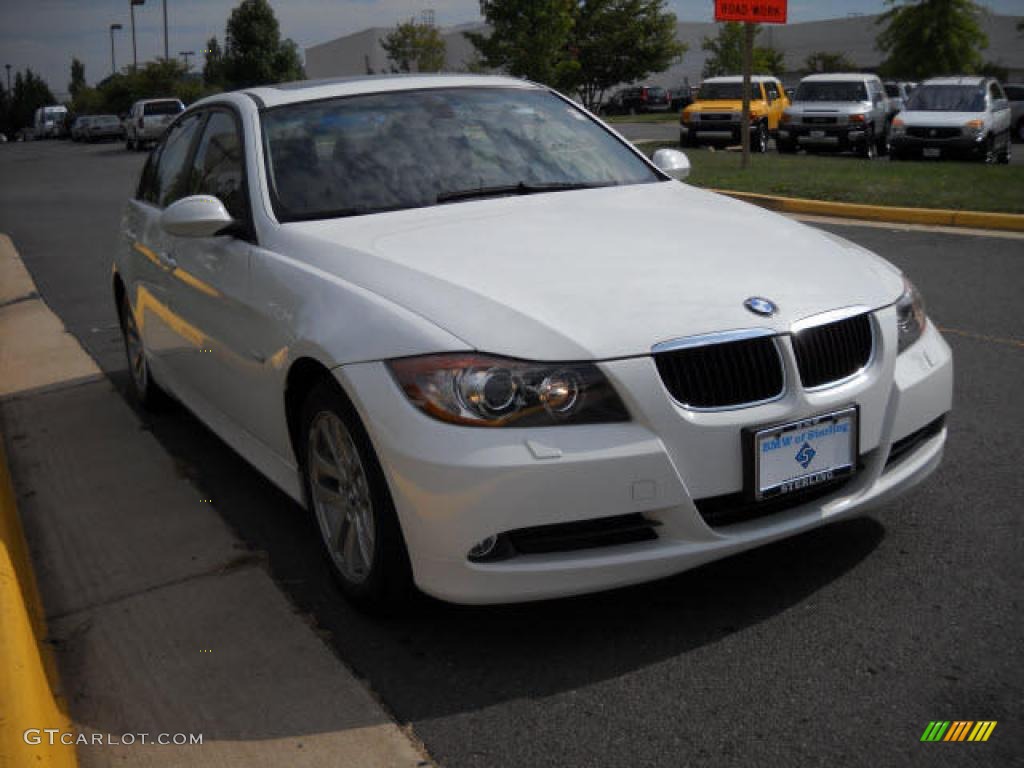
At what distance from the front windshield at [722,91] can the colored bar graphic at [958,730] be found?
26.1 meters

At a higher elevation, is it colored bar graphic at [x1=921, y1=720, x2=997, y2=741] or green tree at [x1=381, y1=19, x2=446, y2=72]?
green tree at [x1=381, y1=19, x2=446, y2=72]

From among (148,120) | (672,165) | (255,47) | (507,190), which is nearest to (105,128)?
(255,47)

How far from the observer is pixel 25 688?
2869mm

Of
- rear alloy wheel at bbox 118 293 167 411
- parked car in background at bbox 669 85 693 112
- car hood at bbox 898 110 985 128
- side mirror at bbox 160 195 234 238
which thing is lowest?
rear alloy wheel at bbox 118 293 167 411

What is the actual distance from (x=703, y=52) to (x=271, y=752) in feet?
308

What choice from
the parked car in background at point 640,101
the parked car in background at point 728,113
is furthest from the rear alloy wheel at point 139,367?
the parked car in background at point 640,101

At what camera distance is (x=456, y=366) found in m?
3.11

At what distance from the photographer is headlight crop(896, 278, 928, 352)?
369 centimetres

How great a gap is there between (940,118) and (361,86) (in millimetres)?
19022

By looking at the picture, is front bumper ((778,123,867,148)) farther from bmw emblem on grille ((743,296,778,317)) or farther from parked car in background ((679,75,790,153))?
bmw emblem on grille ((743,296,778,317))

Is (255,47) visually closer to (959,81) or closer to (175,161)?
(959,81)

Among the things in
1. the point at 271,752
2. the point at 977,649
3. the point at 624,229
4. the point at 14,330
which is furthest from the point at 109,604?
the point at 14,330

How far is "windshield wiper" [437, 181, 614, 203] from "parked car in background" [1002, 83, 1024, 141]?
3000cm

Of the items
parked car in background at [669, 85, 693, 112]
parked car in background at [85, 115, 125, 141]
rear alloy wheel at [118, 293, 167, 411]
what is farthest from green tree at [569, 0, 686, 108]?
rear alloy wheel at [118, 293, 167, 411]
